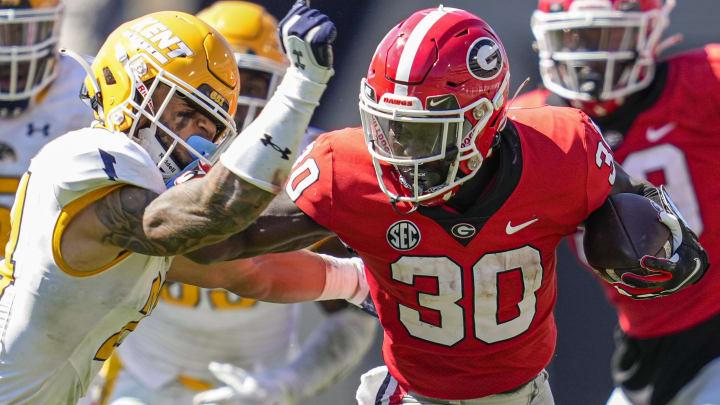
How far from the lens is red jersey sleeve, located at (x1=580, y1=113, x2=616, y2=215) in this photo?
292 centimetres

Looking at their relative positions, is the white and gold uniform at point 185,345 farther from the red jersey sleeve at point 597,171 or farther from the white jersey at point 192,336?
the red jersey sleeve at point 597,171

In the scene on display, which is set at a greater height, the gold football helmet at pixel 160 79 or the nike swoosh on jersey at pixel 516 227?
the gold football helmet at pixel 160 79

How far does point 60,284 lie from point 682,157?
240 centimetres

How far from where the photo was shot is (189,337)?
419 centimetres

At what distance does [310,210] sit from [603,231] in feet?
2.34

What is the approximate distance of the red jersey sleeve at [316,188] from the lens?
288 cm

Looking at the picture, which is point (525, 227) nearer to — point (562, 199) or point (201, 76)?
point (562, 199)

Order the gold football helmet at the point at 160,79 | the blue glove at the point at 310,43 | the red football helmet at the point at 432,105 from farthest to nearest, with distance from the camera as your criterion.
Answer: the gold football helmet at the point at 160,79, the red football helmet at the point at 432,105, the blue glove at the point at 310,43

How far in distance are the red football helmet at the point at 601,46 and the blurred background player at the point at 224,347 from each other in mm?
1122

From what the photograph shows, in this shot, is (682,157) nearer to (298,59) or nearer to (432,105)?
(432,105)

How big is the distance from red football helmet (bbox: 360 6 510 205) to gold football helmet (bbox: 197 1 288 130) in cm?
143

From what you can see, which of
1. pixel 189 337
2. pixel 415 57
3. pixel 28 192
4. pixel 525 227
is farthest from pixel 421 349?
pixel 189 337

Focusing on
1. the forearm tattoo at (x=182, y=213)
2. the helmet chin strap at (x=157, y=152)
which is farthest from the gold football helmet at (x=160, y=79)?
the forearm tattoo at (x=182, y=213)

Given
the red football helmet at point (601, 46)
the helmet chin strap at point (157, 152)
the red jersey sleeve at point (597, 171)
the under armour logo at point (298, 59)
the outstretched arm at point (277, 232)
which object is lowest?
the red football helmet at point (601, 46)
